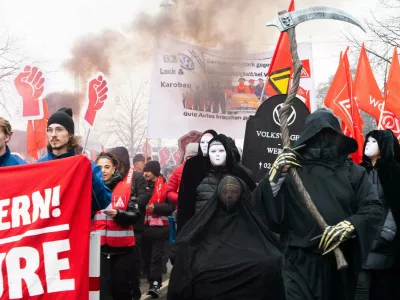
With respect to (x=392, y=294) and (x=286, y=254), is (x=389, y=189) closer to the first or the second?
(x=392, y=294)

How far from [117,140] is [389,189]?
54.8m

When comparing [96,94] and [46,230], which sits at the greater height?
[96,94]

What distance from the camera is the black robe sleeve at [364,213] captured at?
4.73 meters

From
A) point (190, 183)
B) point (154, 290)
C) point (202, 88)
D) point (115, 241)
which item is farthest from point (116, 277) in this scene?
point (202, 88)

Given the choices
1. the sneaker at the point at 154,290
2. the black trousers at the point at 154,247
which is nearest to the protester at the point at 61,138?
the sneaker at the point at 154,290

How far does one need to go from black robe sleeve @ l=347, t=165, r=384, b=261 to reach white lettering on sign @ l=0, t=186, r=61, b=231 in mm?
1946

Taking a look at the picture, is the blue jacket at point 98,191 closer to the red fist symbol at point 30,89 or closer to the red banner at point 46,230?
the red banner at point 46,230

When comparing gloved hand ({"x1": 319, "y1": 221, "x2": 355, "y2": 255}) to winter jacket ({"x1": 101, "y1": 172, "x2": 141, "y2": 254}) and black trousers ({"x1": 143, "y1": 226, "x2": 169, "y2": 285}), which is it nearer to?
winter jacket ({"x1": 101, "y1": 172, "x2": 141, "y2": 254})

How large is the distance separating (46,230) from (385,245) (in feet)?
10.8

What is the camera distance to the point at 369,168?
7.02m

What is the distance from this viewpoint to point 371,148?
7.10 m

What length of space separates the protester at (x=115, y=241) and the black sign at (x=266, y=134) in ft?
4.76

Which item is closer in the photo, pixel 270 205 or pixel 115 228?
pixel 270 205

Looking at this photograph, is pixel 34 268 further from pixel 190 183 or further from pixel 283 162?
pixel 190 183
